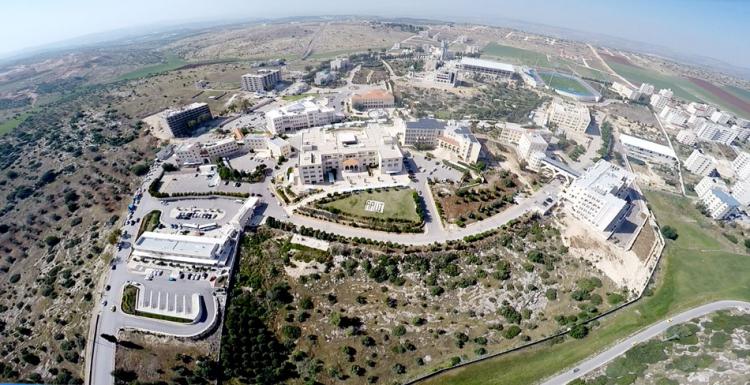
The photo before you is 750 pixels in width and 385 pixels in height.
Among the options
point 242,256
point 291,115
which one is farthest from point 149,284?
point 291,115

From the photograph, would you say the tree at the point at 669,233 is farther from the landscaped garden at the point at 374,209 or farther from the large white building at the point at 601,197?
the landscaped garden at the point at 374,209

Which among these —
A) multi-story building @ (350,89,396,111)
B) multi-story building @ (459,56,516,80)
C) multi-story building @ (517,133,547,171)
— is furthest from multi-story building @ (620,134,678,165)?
multi-story building @ (350,89,396,111)

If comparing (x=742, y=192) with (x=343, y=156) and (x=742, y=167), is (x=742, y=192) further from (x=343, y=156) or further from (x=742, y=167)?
(x=343, y=156)

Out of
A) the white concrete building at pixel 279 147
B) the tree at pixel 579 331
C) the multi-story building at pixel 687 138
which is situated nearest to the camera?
the tree at pixel 579 331

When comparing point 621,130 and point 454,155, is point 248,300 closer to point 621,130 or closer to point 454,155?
Answer: point 454,155

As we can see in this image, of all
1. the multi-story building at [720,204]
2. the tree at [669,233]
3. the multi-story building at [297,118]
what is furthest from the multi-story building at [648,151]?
the multi-story building at [297,118]

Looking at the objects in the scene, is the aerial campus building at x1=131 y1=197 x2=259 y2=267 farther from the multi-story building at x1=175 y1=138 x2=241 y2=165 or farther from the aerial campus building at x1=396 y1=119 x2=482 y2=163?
the aerial campus building at x1=396 y1=119 x2=482 y2=163
